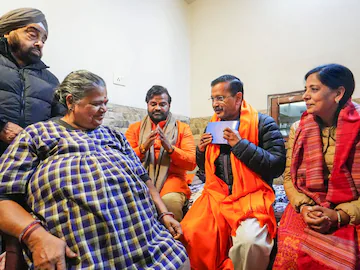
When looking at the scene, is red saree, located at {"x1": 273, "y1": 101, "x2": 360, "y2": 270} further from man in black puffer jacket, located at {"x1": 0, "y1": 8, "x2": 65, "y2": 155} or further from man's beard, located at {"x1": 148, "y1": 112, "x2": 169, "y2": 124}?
man in black puffer jacket, located at {"x1": 0, "y1": 8, "x2": 65, "y2": 155}

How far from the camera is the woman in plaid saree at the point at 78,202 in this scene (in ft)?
3.07

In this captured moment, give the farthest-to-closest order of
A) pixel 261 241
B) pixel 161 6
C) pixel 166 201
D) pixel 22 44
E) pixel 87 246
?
1. pixel 161 6
2. pixel 166 201
3. pixel 22 44
4. pixel 261 241
5. pixel 87 246

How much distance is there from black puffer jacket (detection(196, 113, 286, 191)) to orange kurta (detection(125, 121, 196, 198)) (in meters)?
0.31

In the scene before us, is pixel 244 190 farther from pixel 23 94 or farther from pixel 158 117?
pixel 23 94

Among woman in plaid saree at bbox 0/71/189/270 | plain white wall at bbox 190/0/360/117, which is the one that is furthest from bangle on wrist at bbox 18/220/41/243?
plain white wall at bbox 190/0/360/117

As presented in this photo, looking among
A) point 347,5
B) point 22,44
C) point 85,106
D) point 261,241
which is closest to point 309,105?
point 261,241

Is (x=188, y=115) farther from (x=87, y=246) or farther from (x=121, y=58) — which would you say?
(x=87, y=246)

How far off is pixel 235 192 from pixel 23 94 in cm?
146

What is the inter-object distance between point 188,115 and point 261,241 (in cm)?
278

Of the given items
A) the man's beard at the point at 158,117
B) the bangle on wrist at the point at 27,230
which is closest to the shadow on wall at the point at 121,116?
the man's beard at the point at 158,117

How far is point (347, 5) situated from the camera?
2.71 meters

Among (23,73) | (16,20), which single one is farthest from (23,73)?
(16,20)

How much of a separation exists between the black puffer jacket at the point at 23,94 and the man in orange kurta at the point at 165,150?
2.21ft

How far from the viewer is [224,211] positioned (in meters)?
1.55
